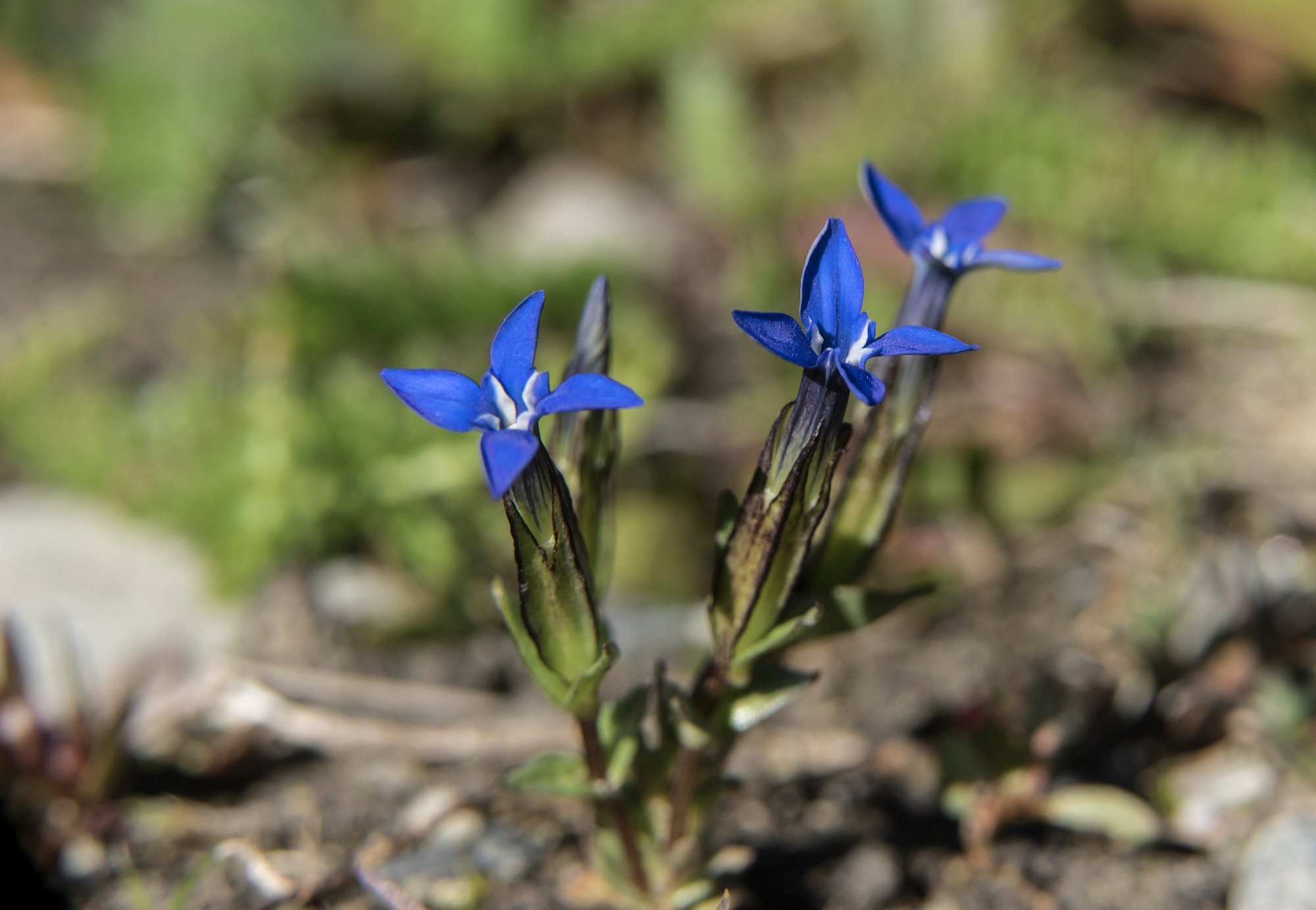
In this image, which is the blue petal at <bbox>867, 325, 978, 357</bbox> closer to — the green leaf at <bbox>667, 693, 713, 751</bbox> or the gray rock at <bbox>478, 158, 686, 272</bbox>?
the green leaf at <bbox>667, 693, 713, 751</bbox>

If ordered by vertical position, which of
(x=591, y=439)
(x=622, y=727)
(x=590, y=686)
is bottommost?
(x=622, y=727)

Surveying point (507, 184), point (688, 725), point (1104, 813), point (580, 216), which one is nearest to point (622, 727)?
point (688, 725)

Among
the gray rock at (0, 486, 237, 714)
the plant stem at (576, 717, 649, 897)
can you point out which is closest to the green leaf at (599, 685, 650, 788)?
the plant stem at (576, 717, 649, 897)

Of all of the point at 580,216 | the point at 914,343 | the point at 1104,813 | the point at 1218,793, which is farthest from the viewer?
the point at 580,216

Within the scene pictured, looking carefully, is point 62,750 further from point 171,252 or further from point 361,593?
point 171,252

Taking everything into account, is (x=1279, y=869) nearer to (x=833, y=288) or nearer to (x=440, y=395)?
(x=833, y=288)
